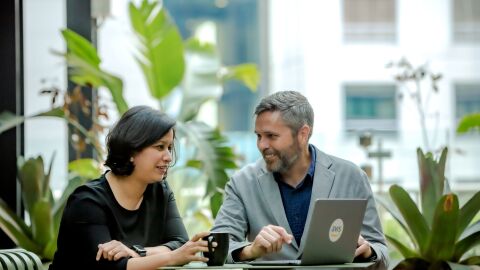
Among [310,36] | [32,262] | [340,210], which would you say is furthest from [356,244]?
[310,36]

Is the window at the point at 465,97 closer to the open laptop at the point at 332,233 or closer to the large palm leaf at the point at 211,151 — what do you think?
the large palm leaf at the point at 211,151

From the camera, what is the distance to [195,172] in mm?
5707

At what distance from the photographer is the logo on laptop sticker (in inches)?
108

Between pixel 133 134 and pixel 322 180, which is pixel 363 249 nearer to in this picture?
pixel 322 180

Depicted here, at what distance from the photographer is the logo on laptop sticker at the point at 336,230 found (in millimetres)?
2744

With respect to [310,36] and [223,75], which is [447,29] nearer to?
[310,36]

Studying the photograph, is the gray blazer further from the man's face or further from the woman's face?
the woman's face

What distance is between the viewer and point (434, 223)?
4.49 meters

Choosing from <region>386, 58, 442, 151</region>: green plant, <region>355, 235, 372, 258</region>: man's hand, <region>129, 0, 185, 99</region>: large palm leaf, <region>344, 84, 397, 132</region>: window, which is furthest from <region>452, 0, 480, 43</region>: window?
<region>355, 235, 372, 258</region>: man's hand

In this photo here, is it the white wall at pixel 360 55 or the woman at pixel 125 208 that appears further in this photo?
the white wall at pixel 360 55

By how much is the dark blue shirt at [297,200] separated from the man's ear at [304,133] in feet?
0.29

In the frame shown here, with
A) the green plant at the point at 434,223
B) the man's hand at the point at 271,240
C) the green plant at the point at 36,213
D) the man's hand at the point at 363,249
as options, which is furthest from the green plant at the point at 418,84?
the man's hand at the point at 271,240

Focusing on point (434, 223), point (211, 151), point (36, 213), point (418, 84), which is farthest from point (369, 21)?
point (36, 213)

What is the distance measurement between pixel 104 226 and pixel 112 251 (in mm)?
124
